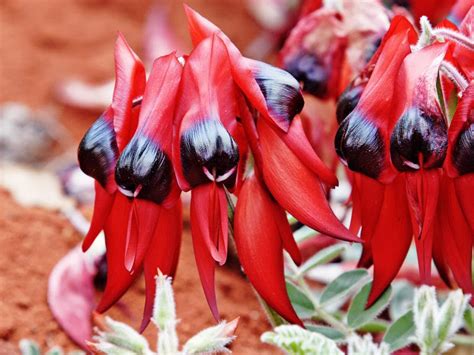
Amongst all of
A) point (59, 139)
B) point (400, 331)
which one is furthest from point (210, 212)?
point (59, 139)

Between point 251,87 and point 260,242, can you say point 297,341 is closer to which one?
point 260,242

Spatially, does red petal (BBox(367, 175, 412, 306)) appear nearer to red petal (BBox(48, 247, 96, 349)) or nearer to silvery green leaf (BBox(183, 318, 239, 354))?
silvery green leaf (BBox(183, 318, 239, 354))

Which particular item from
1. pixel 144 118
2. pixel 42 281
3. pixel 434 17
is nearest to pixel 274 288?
pixel 144 118

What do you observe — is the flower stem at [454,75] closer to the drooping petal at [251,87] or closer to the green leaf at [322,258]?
the drooping petal at [251,87]

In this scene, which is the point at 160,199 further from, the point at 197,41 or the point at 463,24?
the point at 463,24

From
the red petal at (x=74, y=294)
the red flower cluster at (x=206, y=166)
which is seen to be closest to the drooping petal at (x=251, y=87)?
the red flower cluster at (x=206, y=166)
